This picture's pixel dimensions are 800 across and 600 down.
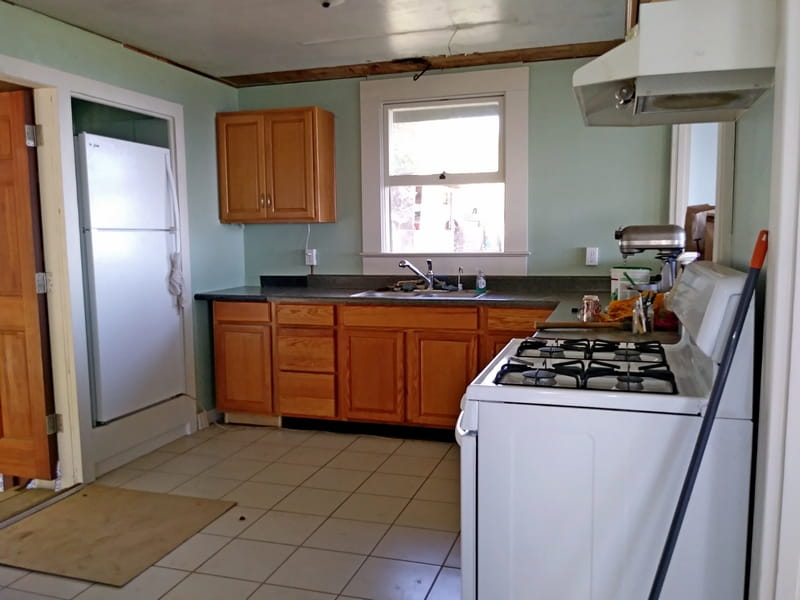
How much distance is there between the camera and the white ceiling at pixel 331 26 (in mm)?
2936

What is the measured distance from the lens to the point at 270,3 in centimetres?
291

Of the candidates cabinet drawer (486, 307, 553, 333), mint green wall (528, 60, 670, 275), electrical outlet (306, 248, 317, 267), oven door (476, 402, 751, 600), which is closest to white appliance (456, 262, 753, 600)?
oven door (476, 402, 751, 600)

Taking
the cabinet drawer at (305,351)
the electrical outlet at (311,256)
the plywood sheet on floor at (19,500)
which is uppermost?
the electrical outlet at (311,256)

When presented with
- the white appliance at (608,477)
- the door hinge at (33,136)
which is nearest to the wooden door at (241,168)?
the door hinge at (33,136)

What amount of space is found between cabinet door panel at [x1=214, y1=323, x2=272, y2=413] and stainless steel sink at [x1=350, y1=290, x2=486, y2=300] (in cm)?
69

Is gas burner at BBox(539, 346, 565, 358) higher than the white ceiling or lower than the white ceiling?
lower

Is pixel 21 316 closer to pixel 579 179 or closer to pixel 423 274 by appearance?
A: pixel 423 274

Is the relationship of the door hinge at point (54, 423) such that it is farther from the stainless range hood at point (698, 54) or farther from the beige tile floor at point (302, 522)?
the stainless range hood at point (698, 54)

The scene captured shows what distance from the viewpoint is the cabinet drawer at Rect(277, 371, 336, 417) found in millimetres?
3883

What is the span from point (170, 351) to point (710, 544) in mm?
3185

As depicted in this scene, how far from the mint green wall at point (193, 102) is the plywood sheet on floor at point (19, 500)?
1.13 meters

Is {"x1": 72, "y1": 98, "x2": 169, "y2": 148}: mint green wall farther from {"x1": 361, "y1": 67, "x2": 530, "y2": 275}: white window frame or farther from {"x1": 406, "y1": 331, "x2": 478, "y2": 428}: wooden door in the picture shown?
Result: {"x1": 406, "y1": 331, "x2": 478, "y2": 428}: wooden door

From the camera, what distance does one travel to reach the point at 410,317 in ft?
12.0

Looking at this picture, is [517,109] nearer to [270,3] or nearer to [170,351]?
[270,3]
